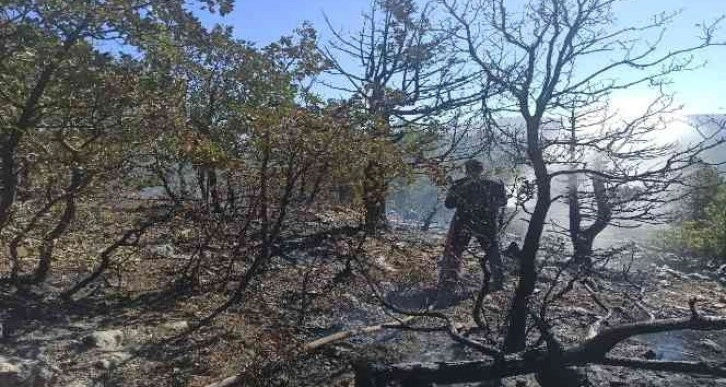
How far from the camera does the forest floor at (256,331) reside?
388 centimetres

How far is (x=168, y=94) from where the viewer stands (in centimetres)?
462

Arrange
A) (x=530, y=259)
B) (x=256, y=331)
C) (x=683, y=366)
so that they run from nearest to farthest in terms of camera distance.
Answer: (x=683, y=366) < (x=530, y=259) < (x=256, y=331)

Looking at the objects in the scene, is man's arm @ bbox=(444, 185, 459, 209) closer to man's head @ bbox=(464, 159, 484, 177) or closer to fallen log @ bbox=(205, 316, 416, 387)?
man's head @ bbox=(464, 159, 484, 177)

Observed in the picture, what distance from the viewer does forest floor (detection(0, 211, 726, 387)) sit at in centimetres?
388

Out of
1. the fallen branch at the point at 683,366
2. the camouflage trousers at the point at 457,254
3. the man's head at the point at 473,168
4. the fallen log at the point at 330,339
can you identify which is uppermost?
the man's head at the point at 473,168

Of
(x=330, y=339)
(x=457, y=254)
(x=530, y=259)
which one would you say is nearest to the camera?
(x=530, y=259)

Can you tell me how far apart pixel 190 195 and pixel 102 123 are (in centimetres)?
145

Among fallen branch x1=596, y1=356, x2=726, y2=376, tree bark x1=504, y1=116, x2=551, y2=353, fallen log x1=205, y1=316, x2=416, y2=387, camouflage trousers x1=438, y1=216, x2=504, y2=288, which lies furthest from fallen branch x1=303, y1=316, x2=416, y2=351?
camouflage trousers x1=438, y1=216, x2=504, y2=288

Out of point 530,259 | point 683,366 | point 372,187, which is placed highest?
point 372,187

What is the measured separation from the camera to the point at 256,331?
189 inches

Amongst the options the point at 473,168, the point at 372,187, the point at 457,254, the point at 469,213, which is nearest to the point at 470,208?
the point at 469,213

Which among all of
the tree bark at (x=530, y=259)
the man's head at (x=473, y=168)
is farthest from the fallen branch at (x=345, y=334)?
the man's head at (x=473, y=168)

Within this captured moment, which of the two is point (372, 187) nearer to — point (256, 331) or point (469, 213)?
point (469, 213)

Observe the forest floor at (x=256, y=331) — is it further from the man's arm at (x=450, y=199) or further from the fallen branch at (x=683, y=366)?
the man's arm at (x=450, y=199)
